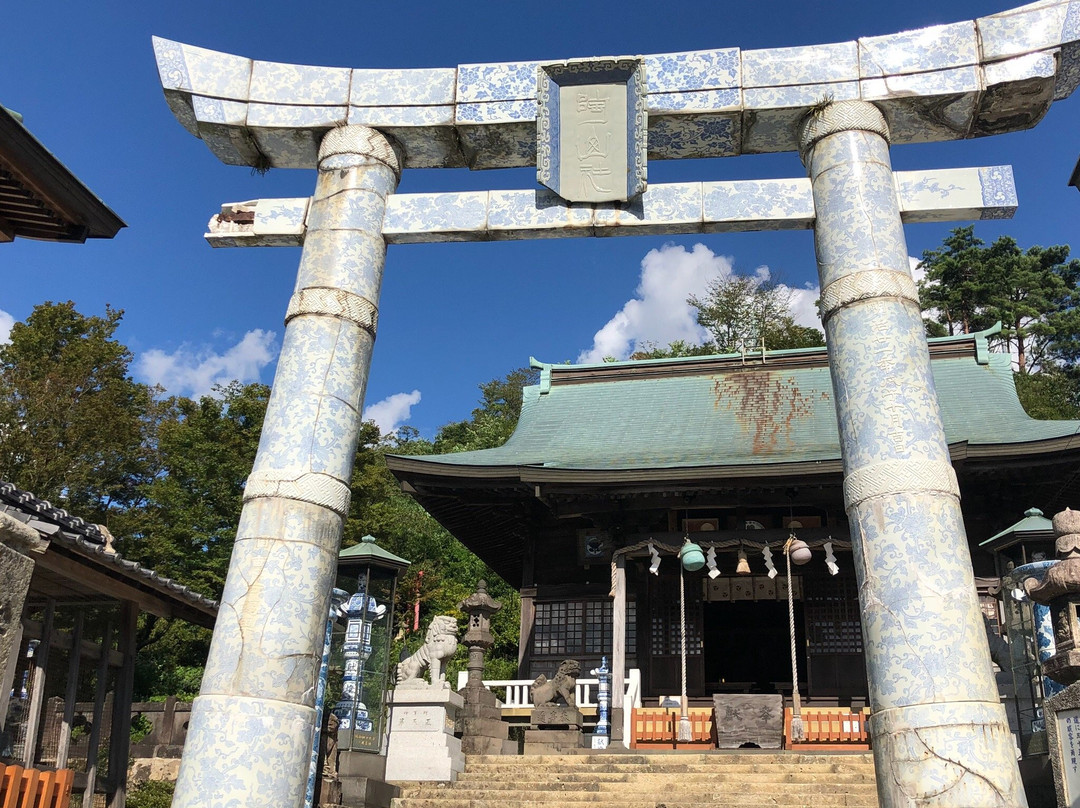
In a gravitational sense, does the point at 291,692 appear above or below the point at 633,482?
below

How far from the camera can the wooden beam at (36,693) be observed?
24.7 ft

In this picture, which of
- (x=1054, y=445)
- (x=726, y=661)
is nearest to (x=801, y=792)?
(x=1054, y=445)

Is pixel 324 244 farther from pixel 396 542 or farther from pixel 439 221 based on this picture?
pixel 396 542

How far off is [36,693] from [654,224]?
245 inches

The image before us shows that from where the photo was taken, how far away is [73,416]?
2347 cm

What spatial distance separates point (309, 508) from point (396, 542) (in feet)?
79.7

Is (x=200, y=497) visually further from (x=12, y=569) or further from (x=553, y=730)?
(x=12, y=569)

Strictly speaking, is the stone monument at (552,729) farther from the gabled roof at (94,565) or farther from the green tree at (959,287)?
the green tree at (959,287)

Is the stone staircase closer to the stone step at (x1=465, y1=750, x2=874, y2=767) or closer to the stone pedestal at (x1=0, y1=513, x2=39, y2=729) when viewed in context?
the stone step at (x1=465, y1=750, x2=874, y2=767)

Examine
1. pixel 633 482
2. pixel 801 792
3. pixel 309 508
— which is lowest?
pixel 801 792

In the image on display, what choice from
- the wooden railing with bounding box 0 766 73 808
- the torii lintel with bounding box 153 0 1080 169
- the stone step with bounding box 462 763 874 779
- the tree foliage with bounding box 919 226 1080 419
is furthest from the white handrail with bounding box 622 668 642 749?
the tree foliage with bounding box 919 226 1080 419

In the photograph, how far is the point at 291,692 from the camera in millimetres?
4977

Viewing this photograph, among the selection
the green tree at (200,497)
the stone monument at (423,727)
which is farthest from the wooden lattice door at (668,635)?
the green tree at (200,497)

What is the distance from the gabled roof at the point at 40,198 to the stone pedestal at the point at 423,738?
6.16 m
